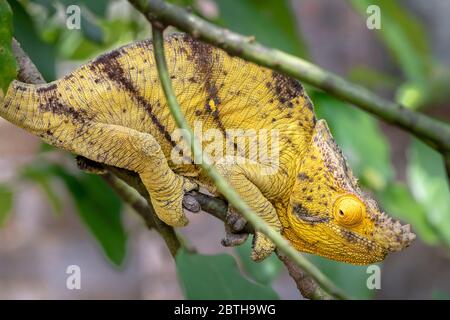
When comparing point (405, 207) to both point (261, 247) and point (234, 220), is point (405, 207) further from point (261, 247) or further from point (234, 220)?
point (234, 220)

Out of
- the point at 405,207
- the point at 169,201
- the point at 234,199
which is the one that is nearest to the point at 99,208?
the point at 169,201

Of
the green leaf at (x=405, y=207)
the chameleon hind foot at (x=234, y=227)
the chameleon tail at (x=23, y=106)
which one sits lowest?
the chameleon hind foot at (x=234, y=227)

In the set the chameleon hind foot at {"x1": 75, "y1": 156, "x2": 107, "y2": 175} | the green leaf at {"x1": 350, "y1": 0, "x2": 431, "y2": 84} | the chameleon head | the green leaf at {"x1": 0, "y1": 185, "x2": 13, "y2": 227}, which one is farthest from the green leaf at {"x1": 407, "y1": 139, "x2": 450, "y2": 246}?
the green leaf at {"x1": 0, "y1": 185, "x2": 13, "y2": 227}

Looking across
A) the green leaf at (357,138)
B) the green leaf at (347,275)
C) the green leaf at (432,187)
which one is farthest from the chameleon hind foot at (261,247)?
the green leaf at (432,187)

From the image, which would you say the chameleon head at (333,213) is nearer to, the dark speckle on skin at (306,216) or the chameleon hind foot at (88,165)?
the dark speckle on skin at (306,216)

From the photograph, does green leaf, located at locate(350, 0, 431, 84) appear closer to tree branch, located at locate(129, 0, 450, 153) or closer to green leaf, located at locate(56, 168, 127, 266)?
green leaf, located at locate(56, 168, 127, 266)
